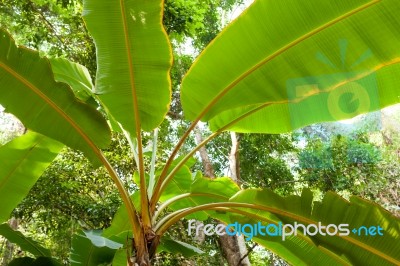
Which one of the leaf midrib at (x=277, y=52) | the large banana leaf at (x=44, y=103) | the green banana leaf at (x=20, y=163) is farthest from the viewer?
the green banana leaf at (x=20, y=163)

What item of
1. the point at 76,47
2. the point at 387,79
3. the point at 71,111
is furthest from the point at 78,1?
the point at 387,79

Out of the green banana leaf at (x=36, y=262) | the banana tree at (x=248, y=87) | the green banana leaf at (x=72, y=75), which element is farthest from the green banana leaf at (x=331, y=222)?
the green banana leaf at (x=72, y=75)

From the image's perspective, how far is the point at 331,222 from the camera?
158 cm

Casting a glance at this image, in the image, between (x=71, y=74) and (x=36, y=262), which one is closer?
(x=36, y=262)

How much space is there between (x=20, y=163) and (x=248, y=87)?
50.4 inches

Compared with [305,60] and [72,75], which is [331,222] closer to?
[305,60]

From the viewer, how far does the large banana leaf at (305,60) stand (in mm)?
1467

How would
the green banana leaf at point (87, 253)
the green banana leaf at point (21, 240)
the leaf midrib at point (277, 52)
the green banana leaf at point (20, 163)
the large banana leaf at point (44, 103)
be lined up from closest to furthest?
the leaf midrib at point (277, 52), the large banana leaf at point (44, 103), the green banana leaf at point (87, 253), the green banana leaf at point (21, 240), the green banana leaf at point (20, 163)

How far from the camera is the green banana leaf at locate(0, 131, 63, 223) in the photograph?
2.05 m

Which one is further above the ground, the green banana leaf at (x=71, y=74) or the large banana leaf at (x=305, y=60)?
the green banana leaf at (x=71, y=74)

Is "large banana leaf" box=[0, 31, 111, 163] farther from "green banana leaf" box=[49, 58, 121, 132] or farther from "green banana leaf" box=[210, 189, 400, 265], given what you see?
"green banana leaf" box=[210, 189, 400, 265]

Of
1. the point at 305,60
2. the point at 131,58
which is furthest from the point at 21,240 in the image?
the point at 305,60

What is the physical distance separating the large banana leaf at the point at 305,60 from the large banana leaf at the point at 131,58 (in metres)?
0.14

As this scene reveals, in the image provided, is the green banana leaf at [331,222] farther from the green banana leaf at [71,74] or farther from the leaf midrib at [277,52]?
the green banana leaf at [71,74]
